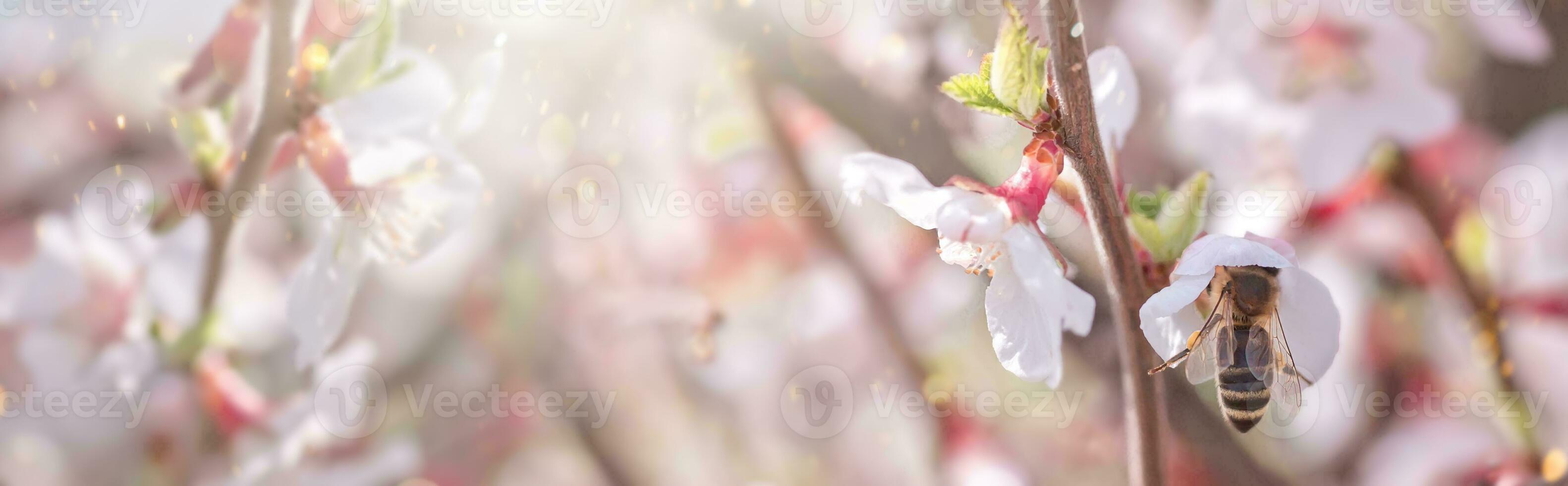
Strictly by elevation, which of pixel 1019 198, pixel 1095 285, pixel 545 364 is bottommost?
pixel 545 364

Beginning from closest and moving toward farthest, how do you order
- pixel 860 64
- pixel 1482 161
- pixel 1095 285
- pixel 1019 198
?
pixel 1019 198 → pixel 1095 285 → pixel 1482 161 → pixel 860 64

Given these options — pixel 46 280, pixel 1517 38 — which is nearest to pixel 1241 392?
pixel 1517 38

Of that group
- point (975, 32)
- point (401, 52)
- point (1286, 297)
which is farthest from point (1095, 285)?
point (401, 52)

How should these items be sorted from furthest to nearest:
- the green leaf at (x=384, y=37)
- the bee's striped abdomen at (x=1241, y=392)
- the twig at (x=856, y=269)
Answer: the twig at (x=856, y=269) < the green leaf at (x=384, y=37) < the bee's striped abdomen at (x=1241, y=392)

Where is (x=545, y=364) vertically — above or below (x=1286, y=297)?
below

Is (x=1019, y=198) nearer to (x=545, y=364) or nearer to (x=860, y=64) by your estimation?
(x=860, y=64)

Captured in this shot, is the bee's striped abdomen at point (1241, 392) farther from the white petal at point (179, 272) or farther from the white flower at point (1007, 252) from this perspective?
the white petal at point (179, 272)

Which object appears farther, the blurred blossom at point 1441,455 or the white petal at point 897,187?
the blurred blossom at point 1441,455

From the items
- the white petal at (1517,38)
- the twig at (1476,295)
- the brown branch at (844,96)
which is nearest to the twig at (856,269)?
the brown branch at (844,96)
